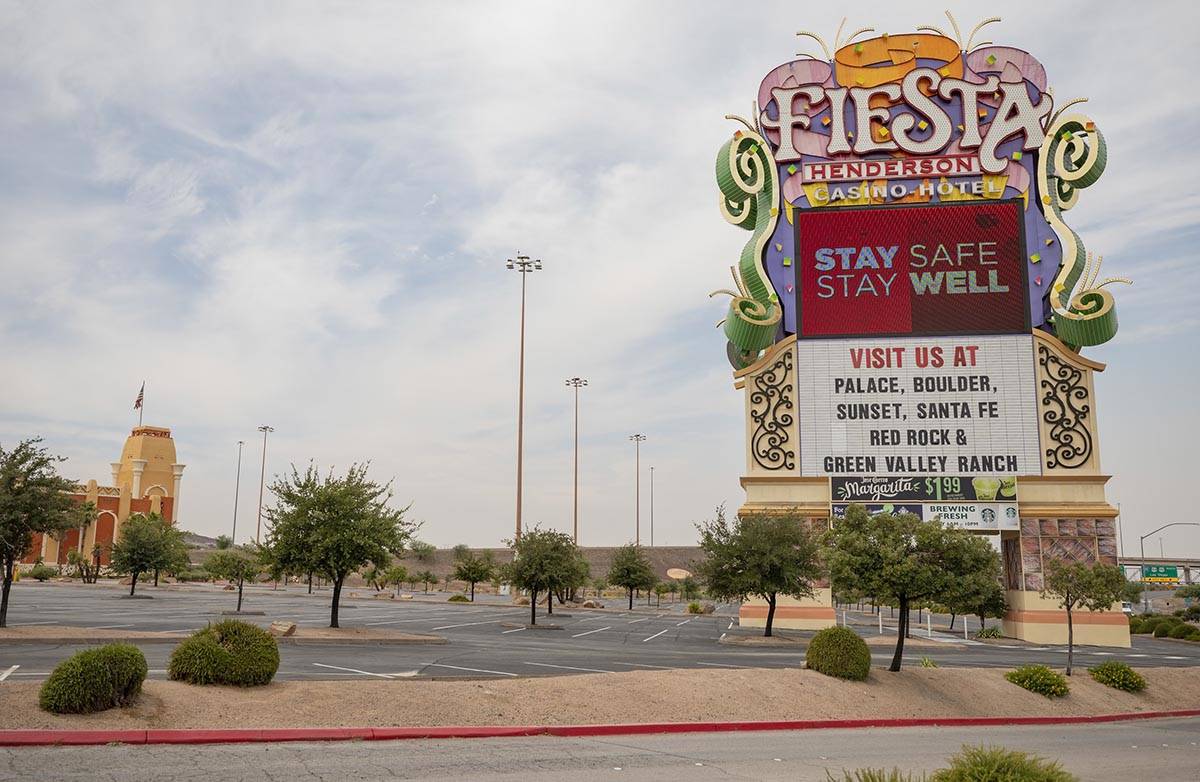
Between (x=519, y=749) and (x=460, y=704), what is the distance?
219 centimetres

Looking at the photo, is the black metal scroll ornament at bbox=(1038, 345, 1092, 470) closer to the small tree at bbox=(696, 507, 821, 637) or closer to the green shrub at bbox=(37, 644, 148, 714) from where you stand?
the small tree at bbox=(696, 507, 821, 637)

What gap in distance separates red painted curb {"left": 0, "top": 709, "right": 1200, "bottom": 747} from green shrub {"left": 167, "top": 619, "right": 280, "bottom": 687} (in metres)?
2.34

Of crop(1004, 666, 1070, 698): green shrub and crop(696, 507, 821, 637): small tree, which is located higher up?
crop(696, 507, 821, 637): small tree

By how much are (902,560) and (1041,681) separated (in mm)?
4419

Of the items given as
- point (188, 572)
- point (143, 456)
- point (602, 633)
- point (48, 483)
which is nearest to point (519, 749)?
point (48, 483)

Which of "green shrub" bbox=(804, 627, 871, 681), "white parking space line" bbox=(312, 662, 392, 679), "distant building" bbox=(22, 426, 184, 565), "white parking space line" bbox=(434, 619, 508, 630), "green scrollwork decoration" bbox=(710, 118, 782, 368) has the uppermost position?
"green scrollwork decoration" bbox=(710, 118, 782, 368)

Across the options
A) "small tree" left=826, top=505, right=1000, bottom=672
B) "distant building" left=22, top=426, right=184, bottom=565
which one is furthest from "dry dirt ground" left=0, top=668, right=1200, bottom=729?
"distant building" left=22, top=426, right=184, bottom=565

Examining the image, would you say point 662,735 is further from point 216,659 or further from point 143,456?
point 143,456

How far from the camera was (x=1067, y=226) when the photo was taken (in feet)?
154

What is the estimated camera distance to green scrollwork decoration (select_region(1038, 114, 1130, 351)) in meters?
44.7

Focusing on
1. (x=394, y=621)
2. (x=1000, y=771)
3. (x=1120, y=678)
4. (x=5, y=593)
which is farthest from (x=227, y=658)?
(x=394, y=621)

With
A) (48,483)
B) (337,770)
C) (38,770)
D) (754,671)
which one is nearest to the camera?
(38,770)

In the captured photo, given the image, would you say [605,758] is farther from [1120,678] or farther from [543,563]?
[543,563]

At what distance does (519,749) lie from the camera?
44.7 feet
